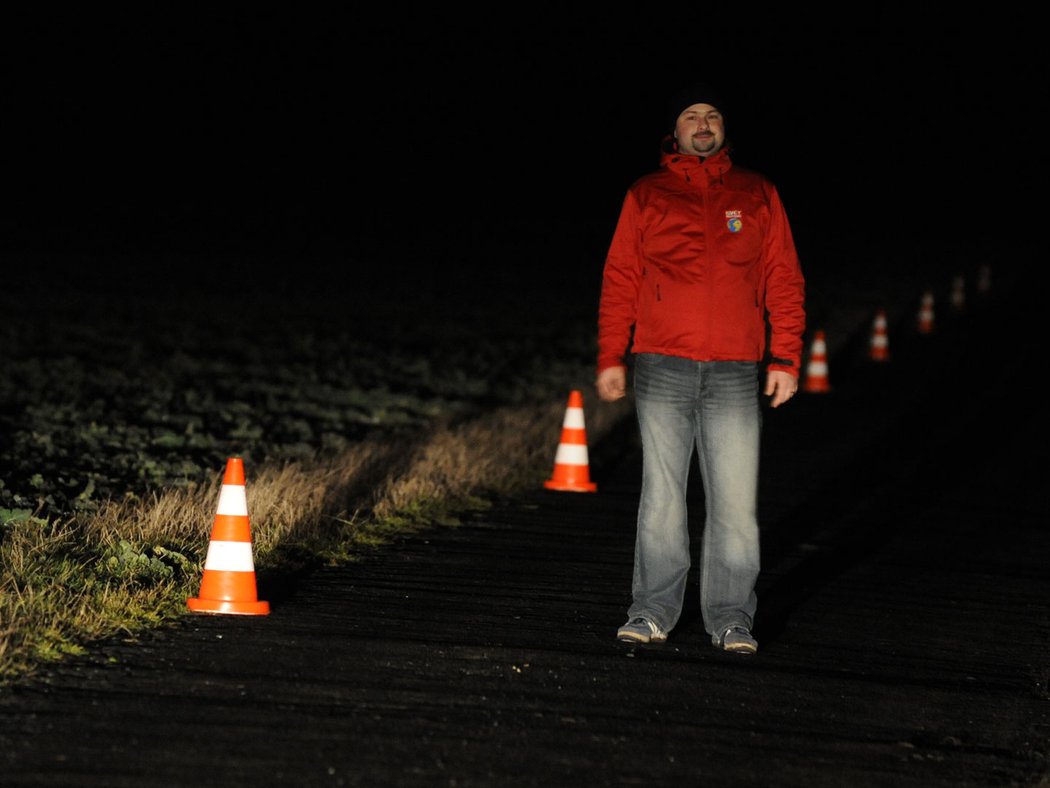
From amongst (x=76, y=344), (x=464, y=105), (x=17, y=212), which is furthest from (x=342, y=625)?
(x=464, y=105)

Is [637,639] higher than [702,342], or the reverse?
[702,342]

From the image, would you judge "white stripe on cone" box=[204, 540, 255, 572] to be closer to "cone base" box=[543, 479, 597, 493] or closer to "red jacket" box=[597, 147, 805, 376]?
"red jacket" box=[597, 147, 805, 376]

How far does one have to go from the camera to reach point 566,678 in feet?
21.7

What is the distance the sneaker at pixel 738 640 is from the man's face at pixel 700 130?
5.79 feet

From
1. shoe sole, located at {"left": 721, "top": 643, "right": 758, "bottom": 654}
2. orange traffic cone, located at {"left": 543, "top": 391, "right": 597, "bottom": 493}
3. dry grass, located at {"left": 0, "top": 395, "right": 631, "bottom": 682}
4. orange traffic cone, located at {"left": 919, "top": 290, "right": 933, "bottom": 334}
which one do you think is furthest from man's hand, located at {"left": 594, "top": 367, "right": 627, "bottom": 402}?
orange traffic cone, located at {"left": 919, "top": 290, "right": 933, "bottom": 334}

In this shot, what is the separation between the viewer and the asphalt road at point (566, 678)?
5.48m

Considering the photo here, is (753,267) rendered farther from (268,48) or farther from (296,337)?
(268,48)

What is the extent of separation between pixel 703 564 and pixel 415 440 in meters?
6.98

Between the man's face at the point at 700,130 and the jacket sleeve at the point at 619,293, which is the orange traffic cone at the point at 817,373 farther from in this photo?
the man's face at the point at 700,130

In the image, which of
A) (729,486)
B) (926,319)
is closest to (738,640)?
(729,486)

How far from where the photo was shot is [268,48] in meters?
112

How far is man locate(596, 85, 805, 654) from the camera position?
23.3 ft

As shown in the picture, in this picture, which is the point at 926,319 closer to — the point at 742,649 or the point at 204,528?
A: the point at 204,528

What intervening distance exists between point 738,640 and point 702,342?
1.11 meters
